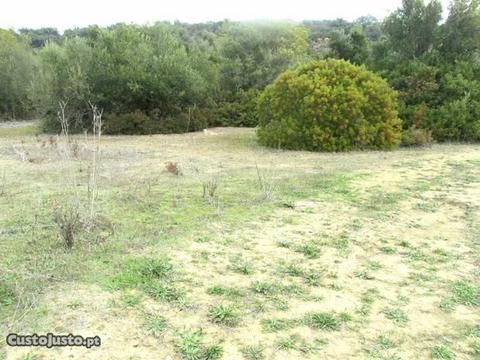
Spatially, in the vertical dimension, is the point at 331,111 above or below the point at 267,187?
above

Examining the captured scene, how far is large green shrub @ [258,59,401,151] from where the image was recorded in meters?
9.38

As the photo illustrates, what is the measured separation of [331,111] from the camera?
368 inches

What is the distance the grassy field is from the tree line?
16.2 ft

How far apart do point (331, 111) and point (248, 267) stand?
6.23 meters

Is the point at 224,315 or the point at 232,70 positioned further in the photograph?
the point at 232,70

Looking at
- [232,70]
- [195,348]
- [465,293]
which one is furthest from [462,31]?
[195,348]

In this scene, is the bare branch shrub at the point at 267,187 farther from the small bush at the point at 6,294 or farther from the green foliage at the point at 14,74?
the green foliage at the point at 14,74

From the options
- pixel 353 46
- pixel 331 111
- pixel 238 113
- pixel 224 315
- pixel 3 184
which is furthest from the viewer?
pixel 238 113

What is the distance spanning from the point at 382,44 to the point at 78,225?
10764mm

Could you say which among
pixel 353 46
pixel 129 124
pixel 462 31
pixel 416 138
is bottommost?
pixel 129 124

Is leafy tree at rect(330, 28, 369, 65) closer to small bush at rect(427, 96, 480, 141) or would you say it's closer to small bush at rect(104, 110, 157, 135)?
small bush at rect(427, 96, 480, 141)

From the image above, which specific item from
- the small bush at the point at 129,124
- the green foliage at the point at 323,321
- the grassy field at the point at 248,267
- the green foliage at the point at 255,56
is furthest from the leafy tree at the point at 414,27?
the green foliage at the point at 323,321

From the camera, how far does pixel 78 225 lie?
13.1ft

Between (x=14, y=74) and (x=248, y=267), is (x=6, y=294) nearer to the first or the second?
(x=248, y=267)
